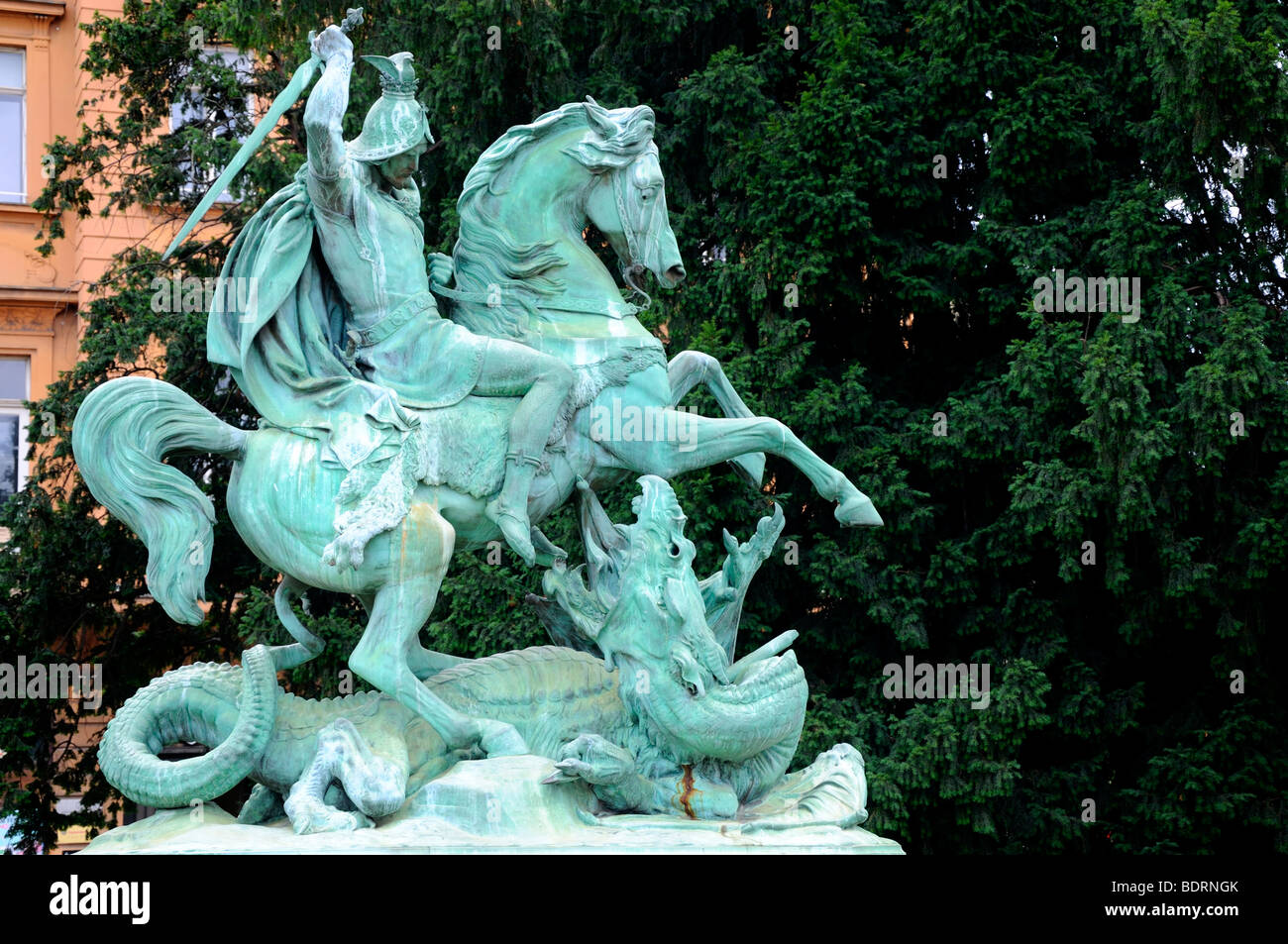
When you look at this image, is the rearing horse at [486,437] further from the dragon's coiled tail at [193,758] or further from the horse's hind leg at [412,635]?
the dragon's coiled tail at [193,758]

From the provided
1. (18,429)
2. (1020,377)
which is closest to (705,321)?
(1020,377)

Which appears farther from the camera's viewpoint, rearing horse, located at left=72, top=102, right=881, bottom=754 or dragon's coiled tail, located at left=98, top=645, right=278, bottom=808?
rearing horse, located at left=72, top=102, right=881, bottom=754

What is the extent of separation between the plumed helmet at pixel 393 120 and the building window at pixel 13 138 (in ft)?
42.3

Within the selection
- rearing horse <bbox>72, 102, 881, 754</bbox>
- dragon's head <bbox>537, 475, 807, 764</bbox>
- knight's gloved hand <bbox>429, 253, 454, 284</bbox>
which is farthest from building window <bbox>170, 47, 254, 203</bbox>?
dragon's head <bbox>537, 475, 807, 764</bbox>

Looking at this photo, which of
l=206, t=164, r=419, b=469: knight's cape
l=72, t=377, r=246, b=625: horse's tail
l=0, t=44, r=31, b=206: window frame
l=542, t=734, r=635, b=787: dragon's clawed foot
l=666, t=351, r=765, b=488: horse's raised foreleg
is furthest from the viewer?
l=0, t=44, r=31, b=206: window frame

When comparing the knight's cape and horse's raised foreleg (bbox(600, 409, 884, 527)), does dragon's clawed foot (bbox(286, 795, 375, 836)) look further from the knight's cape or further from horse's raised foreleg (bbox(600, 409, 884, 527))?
horse's raised foreleg (bbox(600, 409, 884, 527))

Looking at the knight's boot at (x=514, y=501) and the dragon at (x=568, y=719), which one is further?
the knight's boot at (x=514, y=501)

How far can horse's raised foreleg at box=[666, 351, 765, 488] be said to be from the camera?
7.57m

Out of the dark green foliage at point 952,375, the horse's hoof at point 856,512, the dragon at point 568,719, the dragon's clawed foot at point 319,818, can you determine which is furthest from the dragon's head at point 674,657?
the dark green foliage at point 952,375

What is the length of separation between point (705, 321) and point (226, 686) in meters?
6.69

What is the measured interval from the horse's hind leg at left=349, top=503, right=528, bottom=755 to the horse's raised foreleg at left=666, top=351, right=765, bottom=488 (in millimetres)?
1343

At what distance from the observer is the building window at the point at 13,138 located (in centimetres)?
1877

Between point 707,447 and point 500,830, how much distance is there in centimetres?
182

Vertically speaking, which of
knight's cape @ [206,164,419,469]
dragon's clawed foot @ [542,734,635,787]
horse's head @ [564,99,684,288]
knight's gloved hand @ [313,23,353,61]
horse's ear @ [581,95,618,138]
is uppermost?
knight's gloved hand @ [313,23,353,61]
